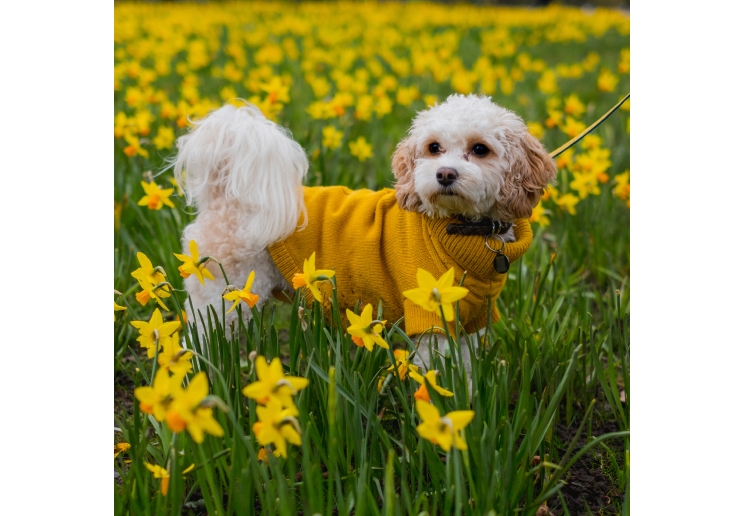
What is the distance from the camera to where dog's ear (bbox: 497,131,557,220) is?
7.89 ft

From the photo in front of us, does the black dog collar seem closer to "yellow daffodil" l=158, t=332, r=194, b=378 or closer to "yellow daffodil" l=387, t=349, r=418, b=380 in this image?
"yellow daffodil" l=387, t=349, r=418, b=380

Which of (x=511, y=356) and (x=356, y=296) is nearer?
(x=511, y=356)

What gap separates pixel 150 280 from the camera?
6.48 ft

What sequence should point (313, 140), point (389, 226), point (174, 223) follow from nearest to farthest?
1. point (389, 226)
2. point (174, 223)
3. point (313, 140)

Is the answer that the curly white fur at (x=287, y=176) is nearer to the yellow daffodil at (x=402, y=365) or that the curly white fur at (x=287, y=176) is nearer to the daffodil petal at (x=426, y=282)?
the yellow daffodil at (x=402, y=365)

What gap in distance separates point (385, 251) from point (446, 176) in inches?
18.3

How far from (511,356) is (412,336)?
377mm

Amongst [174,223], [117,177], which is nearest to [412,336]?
[174,223]

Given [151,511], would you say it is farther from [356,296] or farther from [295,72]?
[295,72]

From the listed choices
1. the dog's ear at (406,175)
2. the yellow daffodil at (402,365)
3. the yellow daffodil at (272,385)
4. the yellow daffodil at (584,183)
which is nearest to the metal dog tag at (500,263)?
the dog's ear at (406,175)

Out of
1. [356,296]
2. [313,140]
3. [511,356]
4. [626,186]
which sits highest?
[313,140]

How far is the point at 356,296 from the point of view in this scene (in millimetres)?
2666

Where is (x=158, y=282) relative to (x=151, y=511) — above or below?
above

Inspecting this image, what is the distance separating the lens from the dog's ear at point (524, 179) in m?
2.41
